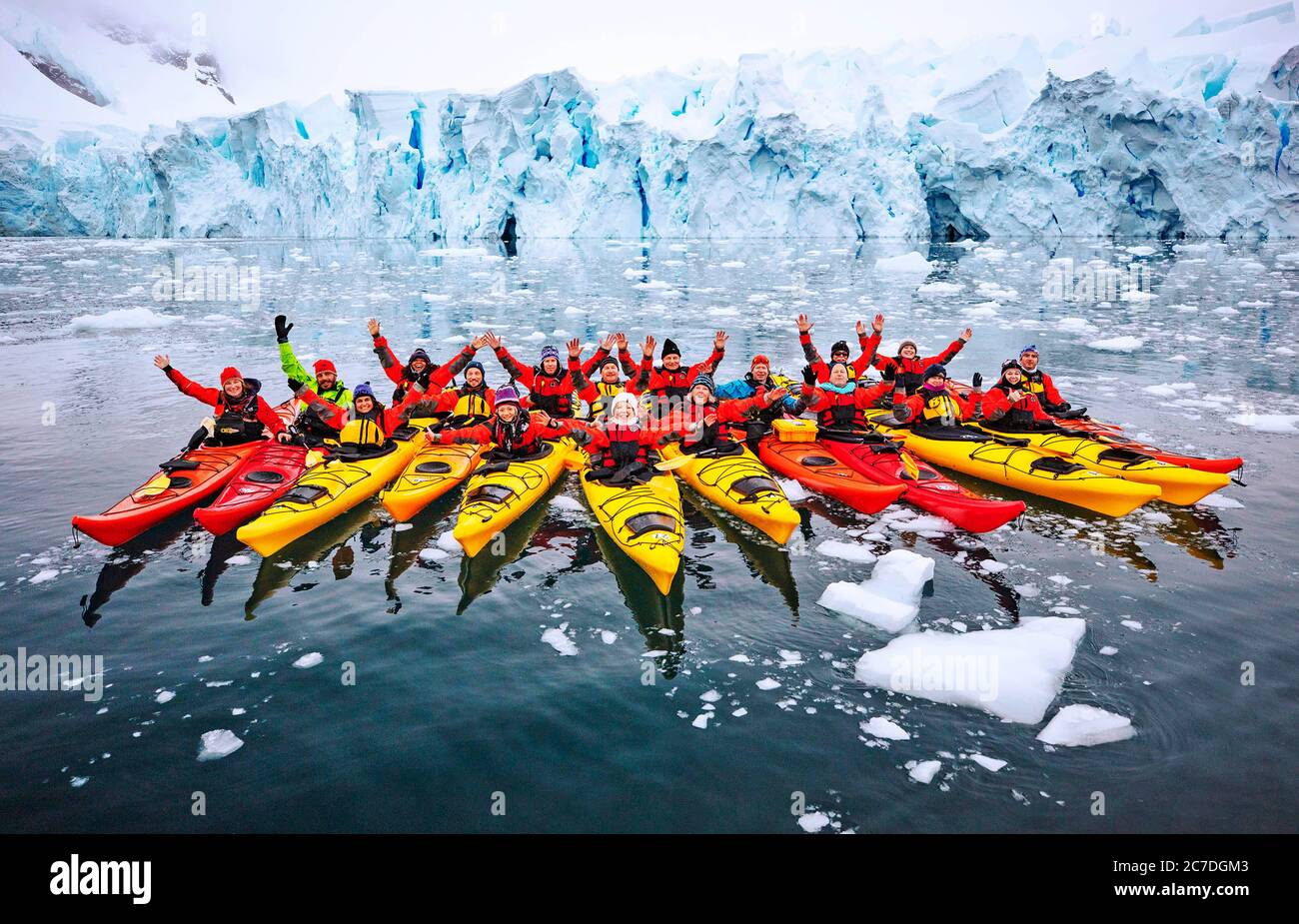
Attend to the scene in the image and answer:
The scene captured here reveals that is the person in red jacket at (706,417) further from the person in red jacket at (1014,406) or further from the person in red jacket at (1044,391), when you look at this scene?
the person in red jacket at (1044,391)

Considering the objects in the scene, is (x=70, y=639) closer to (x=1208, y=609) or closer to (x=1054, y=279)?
(x=1208, y=609)

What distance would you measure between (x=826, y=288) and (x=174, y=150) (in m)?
36.8

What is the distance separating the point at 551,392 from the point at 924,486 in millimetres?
4169

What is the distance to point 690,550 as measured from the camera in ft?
22.1

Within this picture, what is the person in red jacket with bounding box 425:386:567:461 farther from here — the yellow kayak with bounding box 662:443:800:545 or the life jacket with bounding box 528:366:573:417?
the yellow kayak with bounding box 662:443:800:545

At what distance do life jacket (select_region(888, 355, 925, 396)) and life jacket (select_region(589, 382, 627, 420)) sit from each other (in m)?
2.81

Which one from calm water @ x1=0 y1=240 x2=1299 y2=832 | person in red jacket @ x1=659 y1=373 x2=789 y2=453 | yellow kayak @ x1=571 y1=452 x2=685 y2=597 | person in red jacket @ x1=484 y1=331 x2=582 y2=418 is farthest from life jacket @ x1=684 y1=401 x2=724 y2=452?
person in red jacket @ x1=484 y1=331 x2=582 y2=418

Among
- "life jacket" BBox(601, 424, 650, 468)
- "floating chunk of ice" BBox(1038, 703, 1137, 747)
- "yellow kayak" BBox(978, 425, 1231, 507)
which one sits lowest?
"floating chunk of ice" BBox(1038, 703, 1137, 747)

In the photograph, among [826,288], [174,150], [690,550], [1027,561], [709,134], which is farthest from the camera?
[174,150]

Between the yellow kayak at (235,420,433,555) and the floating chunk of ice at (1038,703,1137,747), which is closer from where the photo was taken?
the floating chunk of ice at (1038,703,1137,747)

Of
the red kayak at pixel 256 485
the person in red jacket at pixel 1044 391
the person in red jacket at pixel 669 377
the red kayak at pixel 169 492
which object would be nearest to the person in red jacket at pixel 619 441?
the person in red jacket at pixel 669 377

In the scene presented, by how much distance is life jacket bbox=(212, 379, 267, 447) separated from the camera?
26.0ft

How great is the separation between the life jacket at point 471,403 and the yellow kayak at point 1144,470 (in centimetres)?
614
